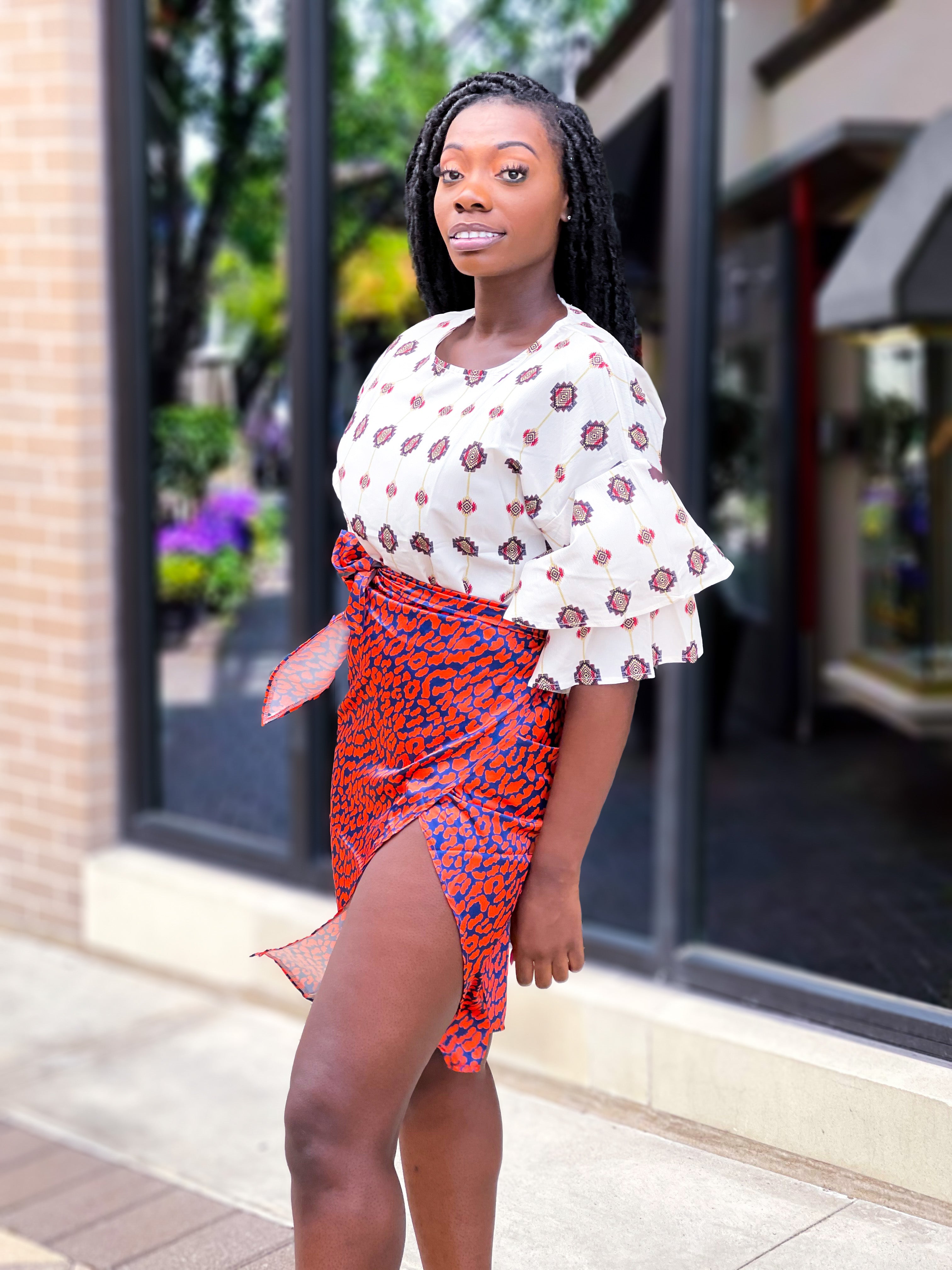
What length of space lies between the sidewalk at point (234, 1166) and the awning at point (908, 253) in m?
3.46

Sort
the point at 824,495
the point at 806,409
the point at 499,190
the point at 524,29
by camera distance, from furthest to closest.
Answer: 1. the point at 824,495
2. the point at 806,409
3. the point at 524,29
4. the point at 499,190

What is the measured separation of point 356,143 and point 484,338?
2663 millimetres

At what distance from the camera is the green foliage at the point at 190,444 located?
15.4 feet

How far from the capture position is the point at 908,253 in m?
5.82

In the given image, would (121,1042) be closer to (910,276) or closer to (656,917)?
(656,917)

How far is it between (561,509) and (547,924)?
18.4 inches

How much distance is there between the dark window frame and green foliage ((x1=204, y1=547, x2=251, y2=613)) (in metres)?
0.25

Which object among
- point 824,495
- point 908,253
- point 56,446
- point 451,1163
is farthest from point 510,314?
point 824,495

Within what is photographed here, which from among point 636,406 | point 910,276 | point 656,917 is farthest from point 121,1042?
point 910,276

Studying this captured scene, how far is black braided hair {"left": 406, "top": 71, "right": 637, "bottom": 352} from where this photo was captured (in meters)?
1.87

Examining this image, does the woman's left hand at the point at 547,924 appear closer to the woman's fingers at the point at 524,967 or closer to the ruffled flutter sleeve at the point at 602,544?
the woman's fingers at the point at 524,967

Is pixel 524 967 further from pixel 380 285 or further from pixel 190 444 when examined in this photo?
pixel 190 444

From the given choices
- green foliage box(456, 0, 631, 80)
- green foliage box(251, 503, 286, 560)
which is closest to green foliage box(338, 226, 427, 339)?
green foliage box(456, 0, 631, 80)

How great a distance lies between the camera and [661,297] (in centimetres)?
548
